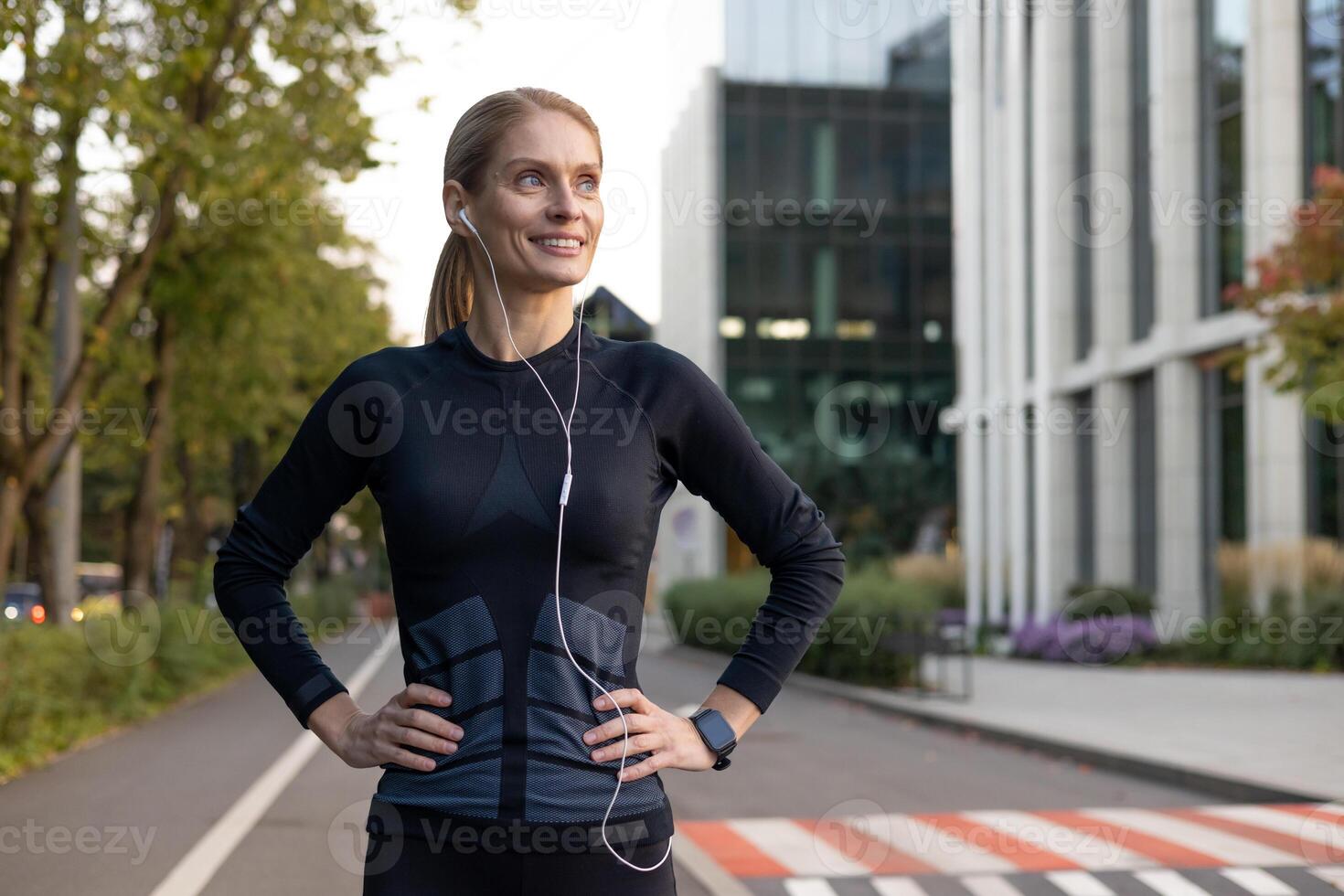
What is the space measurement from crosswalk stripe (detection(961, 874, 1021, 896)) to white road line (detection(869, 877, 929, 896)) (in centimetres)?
24

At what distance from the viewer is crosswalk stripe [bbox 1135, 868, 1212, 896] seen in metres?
7.61

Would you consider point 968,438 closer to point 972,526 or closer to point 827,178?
point 972,526

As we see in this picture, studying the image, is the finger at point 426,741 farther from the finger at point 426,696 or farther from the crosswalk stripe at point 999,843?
the crosswalk stripe at point 999,843

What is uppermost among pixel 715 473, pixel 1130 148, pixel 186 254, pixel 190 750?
pixel 1130 148

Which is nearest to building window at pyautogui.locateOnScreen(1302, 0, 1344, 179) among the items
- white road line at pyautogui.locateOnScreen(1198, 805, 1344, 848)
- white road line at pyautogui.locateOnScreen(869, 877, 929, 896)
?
white road line at pyautogui.locateOnScreen(1198, 805, 1344, 848)

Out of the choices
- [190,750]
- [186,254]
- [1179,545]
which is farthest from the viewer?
[1179,545]

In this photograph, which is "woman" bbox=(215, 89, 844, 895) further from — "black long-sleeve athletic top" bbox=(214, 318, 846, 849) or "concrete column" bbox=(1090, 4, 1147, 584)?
"concrete column" bbox=(1090, 4, 1147, 584)

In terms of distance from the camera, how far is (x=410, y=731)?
7.48 feet

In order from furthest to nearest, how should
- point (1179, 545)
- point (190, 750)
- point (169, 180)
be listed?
1. point (1179, 545)
2. point (169, 180)
3. point (190, 750)

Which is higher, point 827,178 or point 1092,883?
point 827,178

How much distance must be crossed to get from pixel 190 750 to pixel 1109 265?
2472cm

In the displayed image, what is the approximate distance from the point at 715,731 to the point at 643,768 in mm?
181

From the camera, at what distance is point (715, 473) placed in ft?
8.26

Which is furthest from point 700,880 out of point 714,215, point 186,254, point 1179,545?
A: point 714,215
